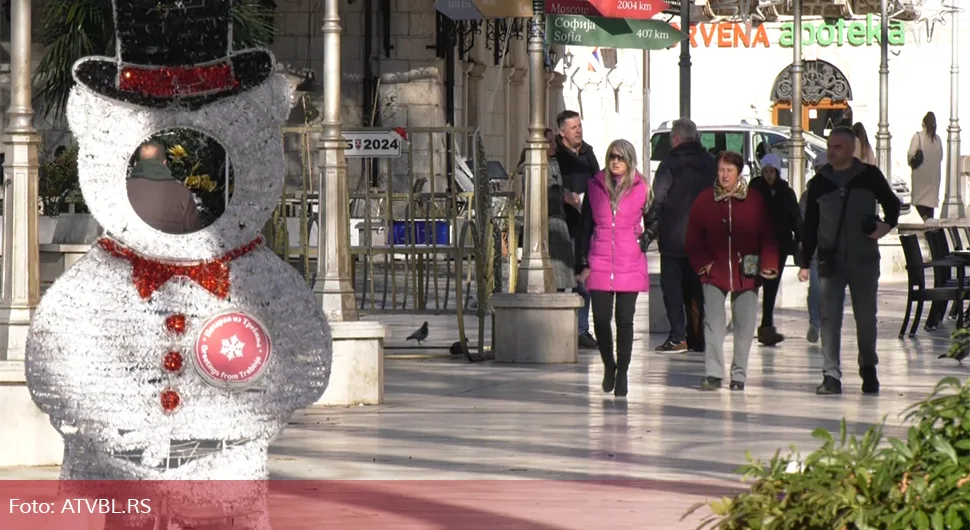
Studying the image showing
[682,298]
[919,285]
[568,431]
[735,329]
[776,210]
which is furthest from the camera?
[919,285]

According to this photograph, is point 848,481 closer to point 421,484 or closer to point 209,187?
point 421,484

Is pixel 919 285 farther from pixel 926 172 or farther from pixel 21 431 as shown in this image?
pixel 926 172

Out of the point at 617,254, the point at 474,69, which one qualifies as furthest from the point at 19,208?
the point at 474,69

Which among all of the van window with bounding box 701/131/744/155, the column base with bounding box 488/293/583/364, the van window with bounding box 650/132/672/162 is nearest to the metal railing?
the column base with bounding box 488/293/583/364

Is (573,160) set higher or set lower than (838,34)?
lower

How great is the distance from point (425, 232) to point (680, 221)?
7.73 feet

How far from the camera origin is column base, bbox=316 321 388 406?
38.2ft

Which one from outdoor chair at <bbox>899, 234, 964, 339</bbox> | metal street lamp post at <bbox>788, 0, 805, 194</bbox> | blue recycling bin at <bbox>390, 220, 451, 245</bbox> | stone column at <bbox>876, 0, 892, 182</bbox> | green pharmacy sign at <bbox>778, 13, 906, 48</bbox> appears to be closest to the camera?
blue recycling bin at <bbox>390, 220, 451, 245</bbox>

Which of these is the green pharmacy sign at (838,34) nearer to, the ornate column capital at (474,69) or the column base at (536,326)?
the ornate column capital at (474,69)

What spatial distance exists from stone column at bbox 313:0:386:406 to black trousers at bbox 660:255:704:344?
175 inches

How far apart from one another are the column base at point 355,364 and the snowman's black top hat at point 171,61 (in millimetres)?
5481

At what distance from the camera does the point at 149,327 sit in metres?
6.06

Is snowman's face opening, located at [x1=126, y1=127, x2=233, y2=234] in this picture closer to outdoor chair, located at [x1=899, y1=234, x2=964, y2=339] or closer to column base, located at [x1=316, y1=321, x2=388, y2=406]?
column base, located at [x1=316, y1=321, x2=388, y2=406]

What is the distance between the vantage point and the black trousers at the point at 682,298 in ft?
52.0
